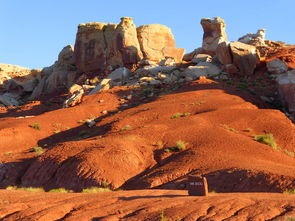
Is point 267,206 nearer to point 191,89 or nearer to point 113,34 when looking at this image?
point 191,89

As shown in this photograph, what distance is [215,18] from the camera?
49.9 m

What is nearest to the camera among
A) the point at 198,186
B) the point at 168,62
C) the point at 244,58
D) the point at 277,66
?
the point at 198,186

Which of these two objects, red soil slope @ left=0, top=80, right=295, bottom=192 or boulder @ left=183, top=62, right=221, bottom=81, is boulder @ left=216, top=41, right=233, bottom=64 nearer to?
boulder @ left=183, top=62, right=221, bottom=81

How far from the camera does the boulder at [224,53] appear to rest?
40.3 m

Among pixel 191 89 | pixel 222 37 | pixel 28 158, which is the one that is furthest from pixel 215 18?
pixel 28 158

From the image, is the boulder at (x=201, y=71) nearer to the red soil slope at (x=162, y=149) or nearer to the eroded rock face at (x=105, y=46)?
the red soil slope at (x=162, y=149)

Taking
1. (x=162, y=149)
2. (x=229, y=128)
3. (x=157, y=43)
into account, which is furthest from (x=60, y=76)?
(x=162, y=149)

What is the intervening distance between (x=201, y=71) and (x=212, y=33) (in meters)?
10.4

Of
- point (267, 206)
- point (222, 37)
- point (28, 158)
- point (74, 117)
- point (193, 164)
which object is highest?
point (222, 37)

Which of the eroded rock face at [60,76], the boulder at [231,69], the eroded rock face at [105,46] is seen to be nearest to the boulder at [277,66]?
the boulder at [231,69]

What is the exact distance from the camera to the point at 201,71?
4138 centimetres

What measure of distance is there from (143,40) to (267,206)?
45178 millimetres

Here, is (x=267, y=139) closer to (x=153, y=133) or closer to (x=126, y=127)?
(x=153, y=133)

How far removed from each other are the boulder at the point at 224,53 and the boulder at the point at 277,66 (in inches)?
145
